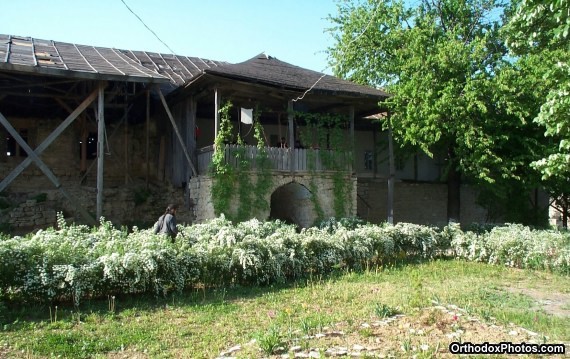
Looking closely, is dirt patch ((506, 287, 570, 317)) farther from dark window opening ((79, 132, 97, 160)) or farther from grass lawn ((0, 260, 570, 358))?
dark window opening ((79, 132, 97, 160))

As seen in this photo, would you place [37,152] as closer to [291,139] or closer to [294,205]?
[291,139]

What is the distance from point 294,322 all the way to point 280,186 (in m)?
9.12

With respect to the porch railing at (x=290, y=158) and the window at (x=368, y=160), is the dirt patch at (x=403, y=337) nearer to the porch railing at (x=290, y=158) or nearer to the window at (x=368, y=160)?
the porch railing at (x=290, y=158)

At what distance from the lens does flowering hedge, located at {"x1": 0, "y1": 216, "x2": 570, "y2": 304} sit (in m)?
7.04

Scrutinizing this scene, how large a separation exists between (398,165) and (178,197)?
35.6ft

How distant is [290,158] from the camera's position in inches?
612

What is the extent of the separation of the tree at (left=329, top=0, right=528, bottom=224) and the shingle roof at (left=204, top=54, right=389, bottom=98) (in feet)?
4.59

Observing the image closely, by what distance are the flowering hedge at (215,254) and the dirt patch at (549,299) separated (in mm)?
2379

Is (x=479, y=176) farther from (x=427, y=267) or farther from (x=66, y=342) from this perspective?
(x=66, y=342)

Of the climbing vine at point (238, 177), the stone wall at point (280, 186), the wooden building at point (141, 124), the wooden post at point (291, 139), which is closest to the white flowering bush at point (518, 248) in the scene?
the stone wall at point (280, 186)

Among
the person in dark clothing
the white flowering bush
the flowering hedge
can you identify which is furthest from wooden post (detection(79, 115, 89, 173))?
the white flowering bush

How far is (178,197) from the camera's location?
16.7 meters

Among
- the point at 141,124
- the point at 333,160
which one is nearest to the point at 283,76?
the point at 333,160

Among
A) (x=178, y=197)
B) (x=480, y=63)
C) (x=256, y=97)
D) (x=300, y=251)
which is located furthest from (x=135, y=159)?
(x=480, y=63)
